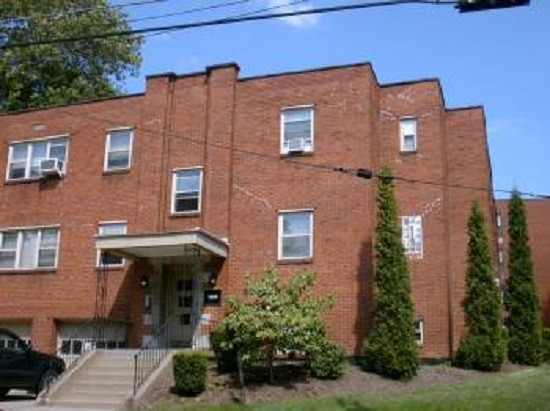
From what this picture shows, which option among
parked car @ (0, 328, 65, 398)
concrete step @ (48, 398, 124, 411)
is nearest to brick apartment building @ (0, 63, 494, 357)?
parked car @ (0, 328, 65, 398)

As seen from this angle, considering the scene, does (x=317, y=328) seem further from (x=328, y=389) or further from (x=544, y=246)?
(x=544, y=246)

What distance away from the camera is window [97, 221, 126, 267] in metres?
25.5

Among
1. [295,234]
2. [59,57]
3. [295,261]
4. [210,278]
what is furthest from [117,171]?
[59,57]

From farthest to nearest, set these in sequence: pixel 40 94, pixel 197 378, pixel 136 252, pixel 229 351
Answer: pixel 40 94 < pixel 136 252 < pixel 229 351 < pixel 197 378

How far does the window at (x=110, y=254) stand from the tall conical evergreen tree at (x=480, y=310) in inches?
414

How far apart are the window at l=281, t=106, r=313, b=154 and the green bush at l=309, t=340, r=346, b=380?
7.09 m

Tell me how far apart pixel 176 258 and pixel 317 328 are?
6901mm

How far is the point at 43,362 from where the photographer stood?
797 inches

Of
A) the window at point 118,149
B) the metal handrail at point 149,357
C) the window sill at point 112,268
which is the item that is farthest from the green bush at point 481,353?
the window at point 118,149

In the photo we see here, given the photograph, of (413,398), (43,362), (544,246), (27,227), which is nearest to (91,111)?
(27,227)

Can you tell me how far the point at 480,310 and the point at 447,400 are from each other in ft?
20.5

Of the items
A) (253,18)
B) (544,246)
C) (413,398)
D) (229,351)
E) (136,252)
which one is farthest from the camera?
(544,246)

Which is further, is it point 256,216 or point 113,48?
point 113,48

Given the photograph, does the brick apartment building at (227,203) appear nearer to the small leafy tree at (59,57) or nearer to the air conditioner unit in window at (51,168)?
the air conditioner unit in window at (51,168)
